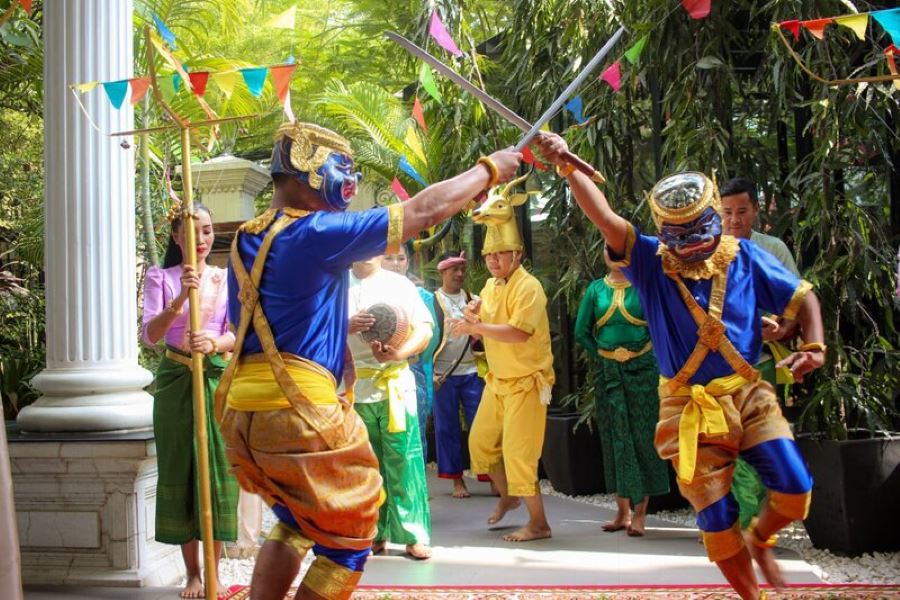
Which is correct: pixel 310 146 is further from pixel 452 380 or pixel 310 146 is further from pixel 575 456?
pixel 452 380

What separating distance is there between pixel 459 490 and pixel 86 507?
3.58 meters

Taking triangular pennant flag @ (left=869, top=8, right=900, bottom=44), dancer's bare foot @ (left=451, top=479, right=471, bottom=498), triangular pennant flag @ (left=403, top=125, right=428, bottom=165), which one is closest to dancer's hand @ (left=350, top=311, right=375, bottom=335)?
triangular pennant flag @ (left=869, top=8, right=900, bottom=44)

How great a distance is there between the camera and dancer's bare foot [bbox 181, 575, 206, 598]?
484 cm

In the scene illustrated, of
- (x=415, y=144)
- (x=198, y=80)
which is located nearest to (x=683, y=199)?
(x=198, y=80)

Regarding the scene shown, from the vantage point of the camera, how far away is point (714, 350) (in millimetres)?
3957

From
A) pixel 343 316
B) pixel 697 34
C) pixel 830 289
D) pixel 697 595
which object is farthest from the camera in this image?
pixel 697 34

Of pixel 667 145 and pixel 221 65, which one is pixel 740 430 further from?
pixel 221 65

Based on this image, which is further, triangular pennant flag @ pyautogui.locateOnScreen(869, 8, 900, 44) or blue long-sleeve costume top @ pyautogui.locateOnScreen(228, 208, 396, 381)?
triangular pennant flag @ pyautogui.locateOnScreen(869, 8, 900, 44)

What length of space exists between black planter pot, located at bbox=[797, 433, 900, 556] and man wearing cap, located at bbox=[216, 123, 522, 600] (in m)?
2.81

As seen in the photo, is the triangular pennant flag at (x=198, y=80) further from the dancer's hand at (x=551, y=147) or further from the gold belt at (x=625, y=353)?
the gold belt at (x=625, y=353)

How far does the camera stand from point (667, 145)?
6.29m

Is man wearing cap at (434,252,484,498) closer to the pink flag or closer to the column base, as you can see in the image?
the pink flag

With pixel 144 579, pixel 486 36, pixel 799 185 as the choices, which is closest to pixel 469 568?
pixel 144 579

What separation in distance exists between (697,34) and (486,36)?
652cm
